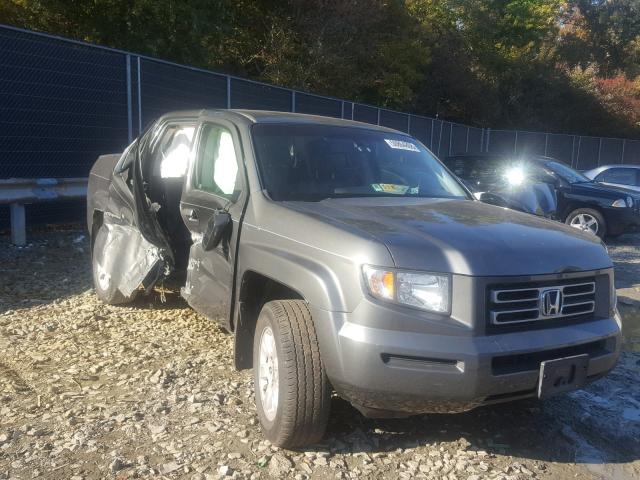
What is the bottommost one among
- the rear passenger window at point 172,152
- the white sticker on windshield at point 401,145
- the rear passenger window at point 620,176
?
the rear passenger window at point 620,176

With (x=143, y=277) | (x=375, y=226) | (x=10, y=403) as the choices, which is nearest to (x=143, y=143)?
(x=143, y=277)

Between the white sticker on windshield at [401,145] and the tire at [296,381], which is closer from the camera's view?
the tire at [296,381]

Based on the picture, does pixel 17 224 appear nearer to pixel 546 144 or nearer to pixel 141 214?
pixel 141 214

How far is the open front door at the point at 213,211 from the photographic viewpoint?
4.19 meters

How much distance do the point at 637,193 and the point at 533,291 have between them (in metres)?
10.7

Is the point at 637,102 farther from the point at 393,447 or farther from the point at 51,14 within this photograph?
the point at 393,447

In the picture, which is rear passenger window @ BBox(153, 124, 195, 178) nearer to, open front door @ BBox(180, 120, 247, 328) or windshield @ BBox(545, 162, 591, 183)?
open front door @ BBox(180, 120, 247, 328)

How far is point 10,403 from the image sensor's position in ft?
13.4

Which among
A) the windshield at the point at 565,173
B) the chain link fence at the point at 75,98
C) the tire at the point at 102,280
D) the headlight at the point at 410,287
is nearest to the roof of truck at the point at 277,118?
the tire at the point at 102,280

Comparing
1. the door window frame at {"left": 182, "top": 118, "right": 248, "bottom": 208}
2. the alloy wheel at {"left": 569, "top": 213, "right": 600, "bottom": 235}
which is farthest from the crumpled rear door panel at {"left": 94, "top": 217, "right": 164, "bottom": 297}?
the alloy wheel at {"left": 569, "top": 213, "right": 600, "bottom": 235}

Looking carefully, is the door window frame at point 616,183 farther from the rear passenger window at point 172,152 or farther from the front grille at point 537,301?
the front grille at point 537,301

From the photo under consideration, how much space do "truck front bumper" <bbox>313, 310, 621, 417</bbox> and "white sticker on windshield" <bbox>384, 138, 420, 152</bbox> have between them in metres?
2.08

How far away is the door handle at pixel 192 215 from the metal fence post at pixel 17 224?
13.9ft

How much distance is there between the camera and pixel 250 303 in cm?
406
